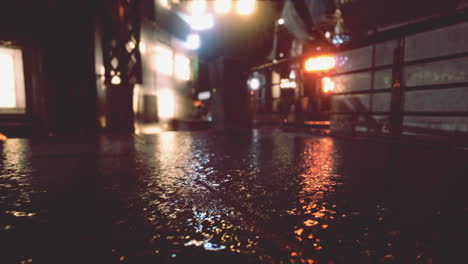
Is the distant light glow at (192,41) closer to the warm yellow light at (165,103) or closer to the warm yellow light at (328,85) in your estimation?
the warm yellow light at (165,103)

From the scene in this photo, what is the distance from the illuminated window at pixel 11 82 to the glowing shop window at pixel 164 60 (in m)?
5.18

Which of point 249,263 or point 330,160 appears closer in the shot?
point 249,263

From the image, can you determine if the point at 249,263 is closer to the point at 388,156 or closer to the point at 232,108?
the point at 388,156

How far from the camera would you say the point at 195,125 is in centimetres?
890

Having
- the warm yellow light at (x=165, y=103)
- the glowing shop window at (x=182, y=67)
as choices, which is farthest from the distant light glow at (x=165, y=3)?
the warm yellow light at (x=165, y=103)

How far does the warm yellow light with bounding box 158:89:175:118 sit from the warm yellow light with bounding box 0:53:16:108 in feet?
17.8

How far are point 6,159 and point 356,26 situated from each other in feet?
31.2

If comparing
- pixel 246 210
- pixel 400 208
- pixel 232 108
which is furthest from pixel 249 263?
pixel 232 108

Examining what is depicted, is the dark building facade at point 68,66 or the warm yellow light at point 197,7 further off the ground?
the warm yellow light at point 197,7

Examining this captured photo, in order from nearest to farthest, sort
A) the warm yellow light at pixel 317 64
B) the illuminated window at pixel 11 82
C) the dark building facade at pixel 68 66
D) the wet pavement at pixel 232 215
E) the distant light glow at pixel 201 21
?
the wet pavement at pixel 232 215
the dark building facade at pixel 68 66
the warm yellow light at pixel 317 64
the illuminated window at pixel 11 82
the distant light glow at pixel 201 21

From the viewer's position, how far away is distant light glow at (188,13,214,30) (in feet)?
45.2

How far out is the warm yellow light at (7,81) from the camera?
7703 mm

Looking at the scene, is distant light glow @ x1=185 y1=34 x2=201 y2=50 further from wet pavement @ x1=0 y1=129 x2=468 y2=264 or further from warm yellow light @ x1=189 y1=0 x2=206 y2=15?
wet pavement @ x1=0 y1=129 x2=468 y2=264

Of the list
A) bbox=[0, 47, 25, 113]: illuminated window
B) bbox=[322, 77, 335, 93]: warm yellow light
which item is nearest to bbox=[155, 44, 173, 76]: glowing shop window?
bbox=[0, 47, 25, 113]: illuminated window
